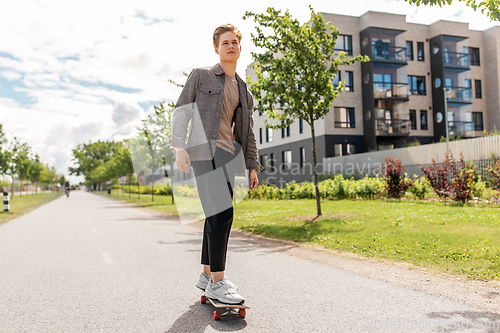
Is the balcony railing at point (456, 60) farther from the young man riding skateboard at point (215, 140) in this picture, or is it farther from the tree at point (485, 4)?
the young man riding skateboard at point (215, 140)

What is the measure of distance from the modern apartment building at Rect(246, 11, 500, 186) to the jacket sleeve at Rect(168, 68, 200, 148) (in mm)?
29656

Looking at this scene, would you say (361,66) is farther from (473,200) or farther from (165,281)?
(165,281)

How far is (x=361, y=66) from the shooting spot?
112 ft

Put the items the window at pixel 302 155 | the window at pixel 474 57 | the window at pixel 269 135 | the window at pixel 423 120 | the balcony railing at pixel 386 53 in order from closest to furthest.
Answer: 1. the balcony railing at pixel 386 53
2. the window at pixel 423 120
3. the window at pixel 302 155
4. the window at pixel 474 57
5. the window at pixel 269 135

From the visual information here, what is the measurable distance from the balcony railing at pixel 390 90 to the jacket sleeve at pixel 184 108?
3191cm

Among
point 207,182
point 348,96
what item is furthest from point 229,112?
point 348,96

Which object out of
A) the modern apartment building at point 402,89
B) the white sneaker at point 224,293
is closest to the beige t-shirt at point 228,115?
the white sneaker at point 224,293

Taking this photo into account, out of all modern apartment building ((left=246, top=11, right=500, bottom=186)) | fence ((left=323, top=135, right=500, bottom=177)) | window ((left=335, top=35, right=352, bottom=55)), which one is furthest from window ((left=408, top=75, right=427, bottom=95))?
fence ((left=323, top=135, right=500, bottom=177))

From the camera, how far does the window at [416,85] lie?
35438 millimetres

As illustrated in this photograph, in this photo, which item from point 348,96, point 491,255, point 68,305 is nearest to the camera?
point 68,305

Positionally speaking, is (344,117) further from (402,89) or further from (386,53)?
(386,53)

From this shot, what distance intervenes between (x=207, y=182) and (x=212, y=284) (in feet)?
2.76

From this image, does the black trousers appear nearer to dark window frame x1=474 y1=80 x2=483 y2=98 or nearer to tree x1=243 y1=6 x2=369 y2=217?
tree x1=243 y1=6 x2=369 y2=217

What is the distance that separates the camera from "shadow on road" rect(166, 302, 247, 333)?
2.93 m
